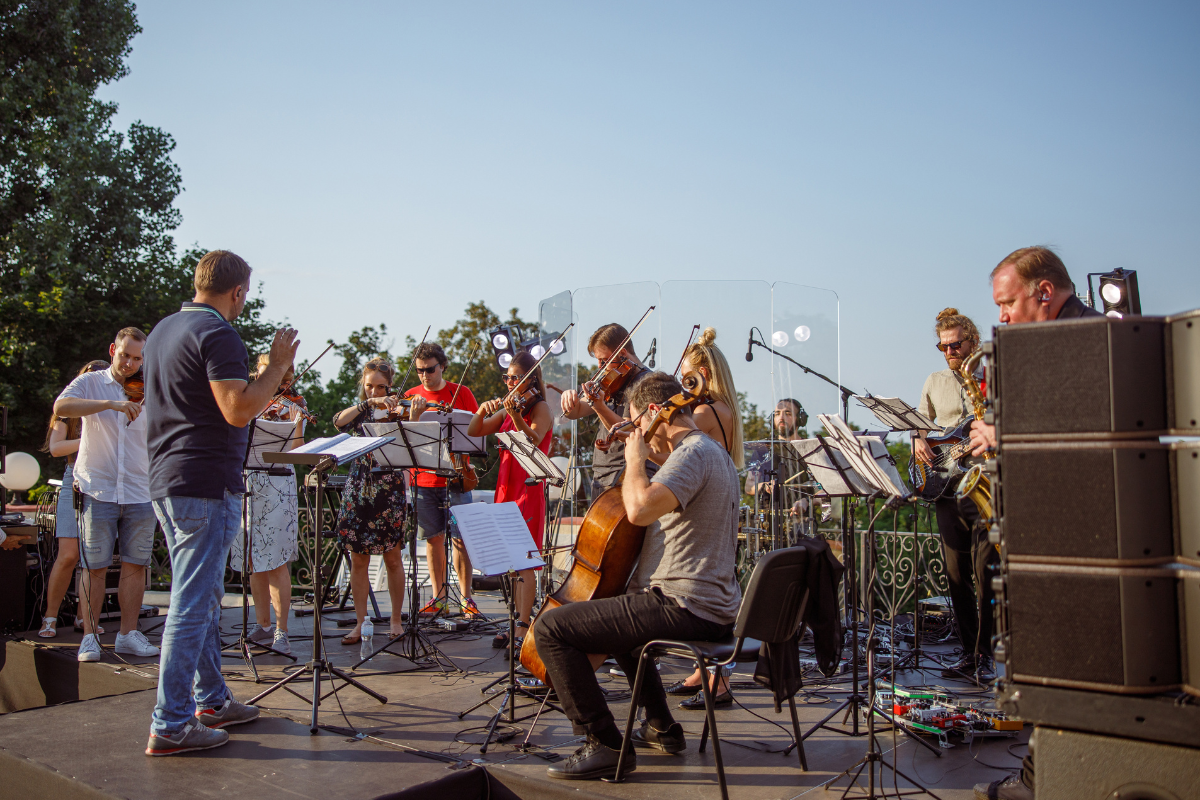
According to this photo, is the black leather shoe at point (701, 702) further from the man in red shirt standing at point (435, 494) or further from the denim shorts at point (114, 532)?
the denim shorts at point (114, 532)

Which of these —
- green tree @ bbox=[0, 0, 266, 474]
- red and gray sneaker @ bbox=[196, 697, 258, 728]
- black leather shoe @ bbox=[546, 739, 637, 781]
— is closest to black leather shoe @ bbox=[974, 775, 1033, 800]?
black leather shoe @ bbox=[546, 739, 637, 781]

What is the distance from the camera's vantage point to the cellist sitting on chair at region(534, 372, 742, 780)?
3020mm

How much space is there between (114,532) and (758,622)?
4.18 metres

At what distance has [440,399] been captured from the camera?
600 cm

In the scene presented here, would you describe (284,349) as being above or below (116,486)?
above

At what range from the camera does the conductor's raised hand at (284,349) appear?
10.7 ft

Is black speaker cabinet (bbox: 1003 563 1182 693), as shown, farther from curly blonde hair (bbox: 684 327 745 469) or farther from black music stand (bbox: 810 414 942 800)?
curly blonde hair (bbox: 684 327 745 469)

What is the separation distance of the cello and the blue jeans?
1.30 metres

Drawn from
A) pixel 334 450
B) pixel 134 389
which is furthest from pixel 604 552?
pixel 134 389

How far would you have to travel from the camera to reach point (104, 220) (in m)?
17.5

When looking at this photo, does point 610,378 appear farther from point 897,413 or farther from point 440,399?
point 440,399

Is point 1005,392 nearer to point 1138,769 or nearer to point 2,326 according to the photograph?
point 1138,769

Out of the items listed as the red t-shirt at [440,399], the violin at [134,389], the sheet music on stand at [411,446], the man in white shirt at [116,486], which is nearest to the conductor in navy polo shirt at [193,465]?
the sheet music on stand at [411,446]

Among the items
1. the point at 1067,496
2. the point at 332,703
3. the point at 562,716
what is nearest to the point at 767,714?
the point at 562,716
